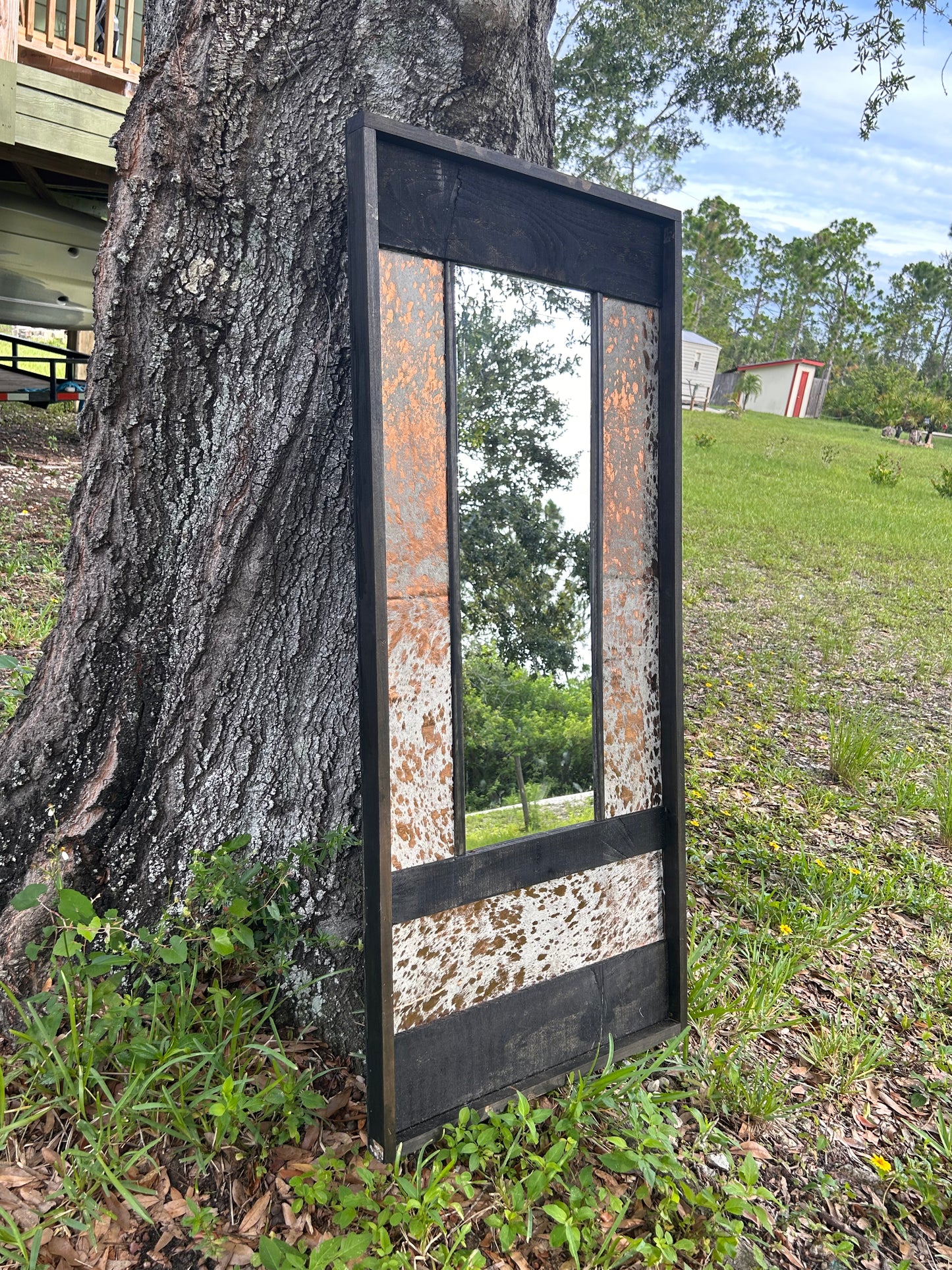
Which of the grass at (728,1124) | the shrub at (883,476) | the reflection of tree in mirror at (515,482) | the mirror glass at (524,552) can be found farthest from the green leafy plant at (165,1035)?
the shrub at (883,476)

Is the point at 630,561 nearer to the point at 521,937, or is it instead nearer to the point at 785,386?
the point at 521,937

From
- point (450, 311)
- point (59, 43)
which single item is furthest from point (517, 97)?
point (59, 43)

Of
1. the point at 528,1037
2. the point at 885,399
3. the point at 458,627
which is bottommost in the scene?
the point at 528,1037

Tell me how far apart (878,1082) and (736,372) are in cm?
4302

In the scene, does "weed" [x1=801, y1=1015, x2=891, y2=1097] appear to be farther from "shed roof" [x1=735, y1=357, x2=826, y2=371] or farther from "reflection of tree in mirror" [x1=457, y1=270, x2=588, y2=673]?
"shed roof" [x1=735, y1=357, x2=826, y2=371]

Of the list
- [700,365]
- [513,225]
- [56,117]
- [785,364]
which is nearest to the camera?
[513,225]

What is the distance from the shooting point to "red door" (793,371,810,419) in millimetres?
38312

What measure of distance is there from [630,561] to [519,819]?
27.5 inches

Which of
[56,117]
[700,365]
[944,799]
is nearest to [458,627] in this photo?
[944,799]

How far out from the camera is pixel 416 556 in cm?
181

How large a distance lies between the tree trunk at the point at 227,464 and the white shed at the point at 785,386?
127 ft

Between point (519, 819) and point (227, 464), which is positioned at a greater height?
point (227, 464)

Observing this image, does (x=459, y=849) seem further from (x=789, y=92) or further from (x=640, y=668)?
(x=789, y=92)

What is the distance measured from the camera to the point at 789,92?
652 cm
